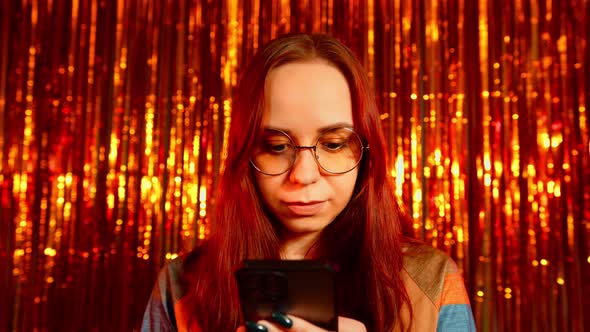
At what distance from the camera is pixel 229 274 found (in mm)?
876

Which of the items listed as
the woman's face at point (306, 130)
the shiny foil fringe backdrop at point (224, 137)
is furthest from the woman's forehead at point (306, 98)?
the shiny foil fringe backdrop at point (224, 137)

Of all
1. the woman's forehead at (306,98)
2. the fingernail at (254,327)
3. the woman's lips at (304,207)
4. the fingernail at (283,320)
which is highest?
the woman's forehead at (306,98)

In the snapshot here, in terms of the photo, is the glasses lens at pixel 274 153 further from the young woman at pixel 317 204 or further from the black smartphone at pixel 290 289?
the black smartphone at pixel 290 289

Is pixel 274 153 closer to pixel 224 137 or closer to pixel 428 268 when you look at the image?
pixel 428 268

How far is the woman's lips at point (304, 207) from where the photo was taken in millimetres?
806

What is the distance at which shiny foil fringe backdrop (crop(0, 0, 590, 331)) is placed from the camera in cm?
153

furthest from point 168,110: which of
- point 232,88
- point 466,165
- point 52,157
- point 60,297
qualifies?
point 466,165

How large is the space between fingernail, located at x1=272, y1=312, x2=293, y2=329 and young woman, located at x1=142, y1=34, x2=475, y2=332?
0.66 feet

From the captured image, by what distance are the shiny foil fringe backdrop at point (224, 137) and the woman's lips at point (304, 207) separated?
796 millimetres

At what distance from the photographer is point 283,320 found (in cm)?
63

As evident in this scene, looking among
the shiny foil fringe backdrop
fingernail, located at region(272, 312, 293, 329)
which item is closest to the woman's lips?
fingernail, located at region(272, 312, 293, 329)

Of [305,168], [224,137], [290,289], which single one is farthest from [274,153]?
[224,137]

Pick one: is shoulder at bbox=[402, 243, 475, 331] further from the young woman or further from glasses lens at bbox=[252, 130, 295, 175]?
glasses lens at bbox=[252, 130, 295, 175]

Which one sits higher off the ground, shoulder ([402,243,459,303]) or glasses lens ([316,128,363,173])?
glasses lens ([316,128,363,173])
